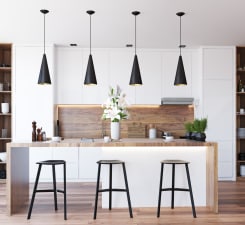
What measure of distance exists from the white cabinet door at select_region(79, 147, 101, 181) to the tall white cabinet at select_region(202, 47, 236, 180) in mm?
2385

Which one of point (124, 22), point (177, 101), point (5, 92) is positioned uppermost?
point (124, 22)

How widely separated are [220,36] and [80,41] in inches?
105

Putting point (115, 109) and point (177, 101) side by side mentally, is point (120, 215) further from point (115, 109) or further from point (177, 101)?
point (177, 101)

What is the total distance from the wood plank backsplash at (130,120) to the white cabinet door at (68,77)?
0.27 meters

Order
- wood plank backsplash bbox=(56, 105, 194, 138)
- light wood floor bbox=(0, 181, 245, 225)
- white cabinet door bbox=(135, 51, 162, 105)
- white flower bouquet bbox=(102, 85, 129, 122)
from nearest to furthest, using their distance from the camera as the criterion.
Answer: light wood floor bbox=(0, 181, 245, 225), white flower bouquet bbox=(102, 85, 129, 122), white cabinet door bbox=(135, 51, 162, 105), wood plank backsplash bbox=(56, 105, 194, 138)

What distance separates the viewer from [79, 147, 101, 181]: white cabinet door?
21.4ft

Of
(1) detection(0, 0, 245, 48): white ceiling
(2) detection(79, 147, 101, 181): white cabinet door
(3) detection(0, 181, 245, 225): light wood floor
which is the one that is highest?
(1) detection(0, 0, 245, 48): white ceiling

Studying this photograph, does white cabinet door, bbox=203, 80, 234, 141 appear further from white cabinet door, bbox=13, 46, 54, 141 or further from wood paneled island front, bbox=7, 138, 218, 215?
white cabinet door, bbox=13, 46, 54, 141

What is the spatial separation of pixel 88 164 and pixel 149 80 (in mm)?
2169

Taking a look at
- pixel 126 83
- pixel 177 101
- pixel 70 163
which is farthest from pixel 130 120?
pixel 70 163

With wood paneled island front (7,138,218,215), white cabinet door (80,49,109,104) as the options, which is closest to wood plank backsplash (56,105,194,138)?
white cabinet door (80,49,109,104)

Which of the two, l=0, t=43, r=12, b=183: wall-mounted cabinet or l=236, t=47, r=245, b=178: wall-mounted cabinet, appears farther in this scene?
l=236, t=47, r=245, b=178: wall-mounted cabinet

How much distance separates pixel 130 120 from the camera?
23.0 feet

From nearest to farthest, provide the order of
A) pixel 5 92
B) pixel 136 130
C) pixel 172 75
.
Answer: pixel 5 92 → pixel 172 75 → pixel 136 130
